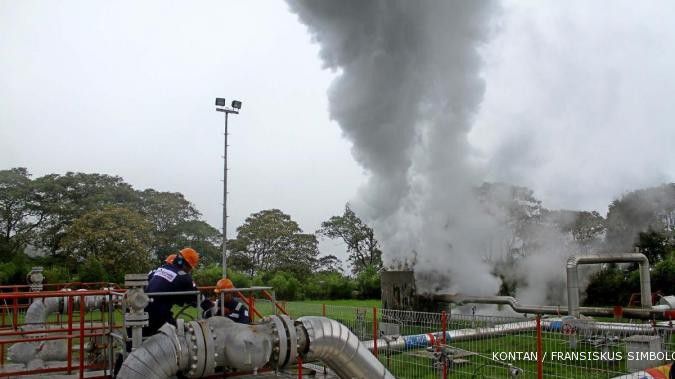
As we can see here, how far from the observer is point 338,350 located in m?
6.85

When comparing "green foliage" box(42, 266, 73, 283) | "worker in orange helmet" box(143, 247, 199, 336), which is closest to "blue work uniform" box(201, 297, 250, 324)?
"worker in orange helmet" box(143, 247, 199, 336)

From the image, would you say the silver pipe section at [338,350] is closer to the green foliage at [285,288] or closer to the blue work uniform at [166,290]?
the blue work uniform at [166,290]

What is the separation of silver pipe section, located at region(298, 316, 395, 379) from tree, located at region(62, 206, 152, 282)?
2891cm

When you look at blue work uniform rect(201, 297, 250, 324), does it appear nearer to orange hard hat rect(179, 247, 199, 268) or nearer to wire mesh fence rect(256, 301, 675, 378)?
orange hard hat rect(179, 247, 199, 268)

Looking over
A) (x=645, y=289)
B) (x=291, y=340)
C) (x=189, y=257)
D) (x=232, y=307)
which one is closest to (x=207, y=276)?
(x=645, y=289)

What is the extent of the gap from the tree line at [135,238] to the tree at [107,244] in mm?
59

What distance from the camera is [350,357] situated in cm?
691

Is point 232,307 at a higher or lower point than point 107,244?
lower

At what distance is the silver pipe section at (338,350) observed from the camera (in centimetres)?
661

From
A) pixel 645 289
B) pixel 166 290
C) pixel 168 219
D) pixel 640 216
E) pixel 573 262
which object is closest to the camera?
pixel 166 290

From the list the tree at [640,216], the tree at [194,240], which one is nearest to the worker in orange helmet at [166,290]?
the tree at [640,216]

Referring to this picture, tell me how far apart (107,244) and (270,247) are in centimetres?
1574

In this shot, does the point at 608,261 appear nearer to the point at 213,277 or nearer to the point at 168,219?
the point at 213,277

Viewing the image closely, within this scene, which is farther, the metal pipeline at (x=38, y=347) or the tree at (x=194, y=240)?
the tree at (x=194, y=240)
